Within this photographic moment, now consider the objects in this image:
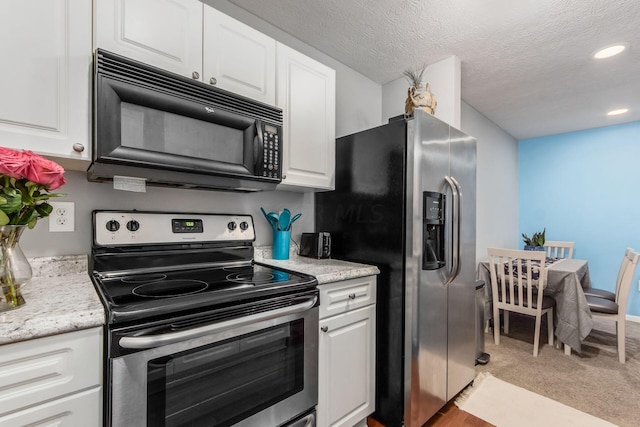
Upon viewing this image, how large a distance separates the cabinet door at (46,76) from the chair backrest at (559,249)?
494 centimetres

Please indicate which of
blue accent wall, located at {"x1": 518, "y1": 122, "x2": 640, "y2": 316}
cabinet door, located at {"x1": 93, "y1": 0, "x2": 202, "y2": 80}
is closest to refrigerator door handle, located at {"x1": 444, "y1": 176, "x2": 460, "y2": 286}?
cabinet door, located at {"x1": 93, "y1": 0, "x2": 202, "y2": 80}

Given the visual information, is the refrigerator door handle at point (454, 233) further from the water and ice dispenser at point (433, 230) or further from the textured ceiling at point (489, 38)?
the textured ceiling at point (489, 38)

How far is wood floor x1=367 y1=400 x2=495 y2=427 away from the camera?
1.80 m

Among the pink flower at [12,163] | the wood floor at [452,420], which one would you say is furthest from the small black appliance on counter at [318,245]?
the pink flower at [12,163]

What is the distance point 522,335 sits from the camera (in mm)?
3186

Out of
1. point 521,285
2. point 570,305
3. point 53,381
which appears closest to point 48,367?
point 53,381

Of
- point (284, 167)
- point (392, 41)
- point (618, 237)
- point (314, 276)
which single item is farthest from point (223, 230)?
point (618, 237)

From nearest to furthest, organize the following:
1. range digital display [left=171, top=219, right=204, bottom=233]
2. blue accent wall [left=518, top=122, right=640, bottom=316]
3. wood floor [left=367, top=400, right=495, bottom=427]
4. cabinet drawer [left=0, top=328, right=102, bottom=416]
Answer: cabinet drawer [left=0, top=328, right=102, bottom=416] < range digital display [left=171, top=219, right=204, bottom=233] < wood floor [left=367, top=400, right=495, bottom=427] < blue accent wall [left=518, top=122, right=640, bottom=316]

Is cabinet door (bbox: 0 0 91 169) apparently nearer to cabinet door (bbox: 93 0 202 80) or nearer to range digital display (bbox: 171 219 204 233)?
cabinet door (bbox: 93 0 202 80)

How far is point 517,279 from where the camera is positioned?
2816 millimetres

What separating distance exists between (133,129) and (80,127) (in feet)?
0.54

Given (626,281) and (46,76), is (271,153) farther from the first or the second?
(626,281)

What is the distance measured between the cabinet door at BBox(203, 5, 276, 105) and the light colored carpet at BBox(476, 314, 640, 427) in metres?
2.63

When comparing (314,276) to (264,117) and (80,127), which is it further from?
(80,127)
